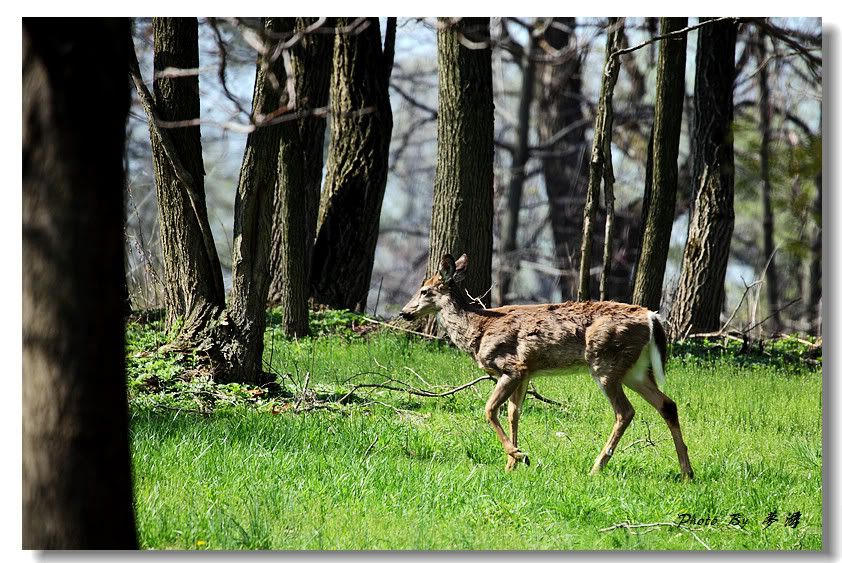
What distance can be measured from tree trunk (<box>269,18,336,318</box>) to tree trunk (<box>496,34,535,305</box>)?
880cm

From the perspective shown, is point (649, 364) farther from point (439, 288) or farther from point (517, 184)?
point (517, 184)

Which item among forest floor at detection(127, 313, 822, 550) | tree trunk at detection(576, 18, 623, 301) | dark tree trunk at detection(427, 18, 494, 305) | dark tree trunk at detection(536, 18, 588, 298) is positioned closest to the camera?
forest floor at detection(127, 313, 822, 550)

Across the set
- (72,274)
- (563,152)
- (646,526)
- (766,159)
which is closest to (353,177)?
(766,159)

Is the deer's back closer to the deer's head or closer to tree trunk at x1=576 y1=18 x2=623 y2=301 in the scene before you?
the deer's head

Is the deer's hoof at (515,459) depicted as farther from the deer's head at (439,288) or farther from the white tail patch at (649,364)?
the deer's head at (439,288)

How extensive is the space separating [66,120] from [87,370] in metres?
0.83

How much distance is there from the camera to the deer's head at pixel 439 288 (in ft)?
21.7

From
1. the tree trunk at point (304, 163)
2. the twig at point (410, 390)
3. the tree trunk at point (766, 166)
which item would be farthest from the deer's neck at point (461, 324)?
the tree trunk at point (766, 166)

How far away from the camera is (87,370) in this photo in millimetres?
3549

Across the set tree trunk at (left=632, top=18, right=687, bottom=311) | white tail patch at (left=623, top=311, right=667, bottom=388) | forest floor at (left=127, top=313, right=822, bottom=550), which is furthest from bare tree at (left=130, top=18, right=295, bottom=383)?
tree trunk at (left=632, top=18, right=687, bottom=311)

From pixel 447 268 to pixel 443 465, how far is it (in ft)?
4.52

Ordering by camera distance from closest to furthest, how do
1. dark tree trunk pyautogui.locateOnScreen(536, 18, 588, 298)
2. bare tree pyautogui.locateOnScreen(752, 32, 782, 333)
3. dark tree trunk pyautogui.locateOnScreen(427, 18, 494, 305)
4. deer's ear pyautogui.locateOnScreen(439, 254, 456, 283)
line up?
deer's ear pyautogui.locateOnScreen(439, 254, 456, 283), dark tree trunk pyautogui.locateOnScreen(427, 18, 494, 305), bare tree pyautogui.locateOnScreen(752, 32, 782, 333), dark tree trunk pyautogui.locateOnScreen(536, 18, 588, 298)

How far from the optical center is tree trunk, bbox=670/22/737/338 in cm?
1070

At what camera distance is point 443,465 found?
226 inches
